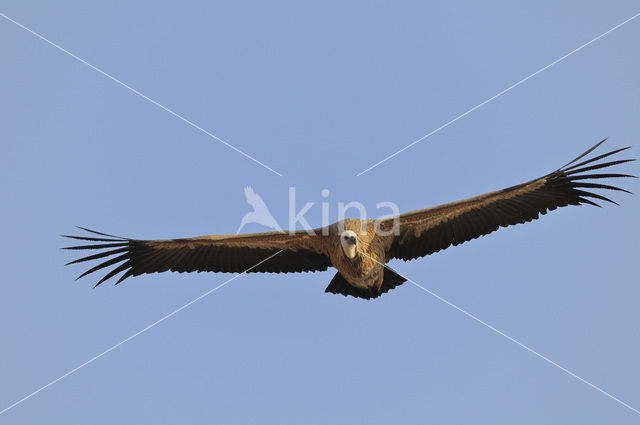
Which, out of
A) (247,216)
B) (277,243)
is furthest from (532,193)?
(247,216)

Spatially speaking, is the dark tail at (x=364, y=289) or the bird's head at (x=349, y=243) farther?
the dark tail at (x=364, y=289)

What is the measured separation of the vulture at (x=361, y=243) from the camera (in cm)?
1267

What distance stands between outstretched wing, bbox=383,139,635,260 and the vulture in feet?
0.04

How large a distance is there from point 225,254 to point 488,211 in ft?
12.3

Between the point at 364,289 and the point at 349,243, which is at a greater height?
the point at 349,243

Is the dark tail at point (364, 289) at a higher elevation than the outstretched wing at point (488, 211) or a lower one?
lower

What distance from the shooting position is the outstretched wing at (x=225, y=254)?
1341 centimetres

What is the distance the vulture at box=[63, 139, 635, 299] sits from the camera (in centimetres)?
1267

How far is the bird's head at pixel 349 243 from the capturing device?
41.1 feet

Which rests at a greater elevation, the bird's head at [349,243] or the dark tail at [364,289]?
the bird's head at [349,243]

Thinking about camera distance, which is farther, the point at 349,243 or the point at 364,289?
the point at 364,289

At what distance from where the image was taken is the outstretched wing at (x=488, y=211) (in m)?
12.6

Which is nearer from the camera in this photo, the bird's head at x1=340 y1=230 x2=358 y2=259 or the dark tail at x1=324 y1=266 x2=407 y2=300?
the bird's head at x1=340 y1=230 x2=358 y2=259

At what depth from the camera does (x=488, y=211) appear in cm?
1291
